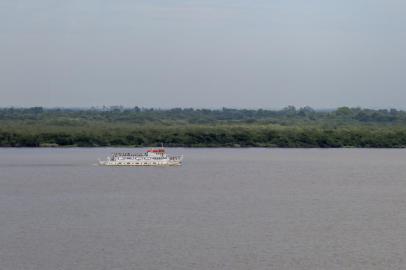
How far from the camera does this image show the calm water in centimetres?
2808

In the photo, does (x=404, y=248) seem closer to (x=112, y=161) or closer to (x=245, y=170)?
(x=245, y=170)

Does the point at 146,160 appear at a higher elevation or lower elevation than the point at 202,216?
higher

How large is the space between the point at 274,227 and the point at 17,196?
13290mm

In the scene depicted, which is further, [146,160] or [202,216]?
[146,160]

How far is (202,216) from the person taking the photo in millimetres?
36312

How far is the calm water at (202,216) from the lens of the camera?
28.1m

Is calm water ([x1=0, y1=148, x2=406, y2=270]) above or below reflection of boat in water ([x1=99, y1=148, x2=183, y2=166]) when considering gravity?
below

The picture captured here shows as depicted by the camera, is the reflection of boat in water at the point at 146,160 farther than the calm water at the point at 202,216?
Yes

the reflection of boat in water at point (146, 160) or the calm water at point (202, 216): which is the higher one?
the reflection of boat in water at point (146, 160)

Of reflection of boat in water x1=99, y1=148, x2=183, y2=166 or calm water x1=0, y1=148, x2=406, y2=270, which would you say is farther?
reflection of boat in water x1=99, y1=148, x2=183, y2=166

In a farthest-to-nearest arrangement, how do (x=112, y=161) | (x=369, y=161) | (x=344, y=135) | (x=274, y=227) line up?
(x=344, y=135), (x=369, y=161), (x=112, y=161), (x=274, y=227)

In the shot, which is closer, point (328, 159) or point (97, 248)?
point (97, 248)

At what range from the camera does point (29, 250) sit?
2878 centimetres

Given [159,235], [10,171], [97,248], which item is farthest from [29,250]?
[10,171]
